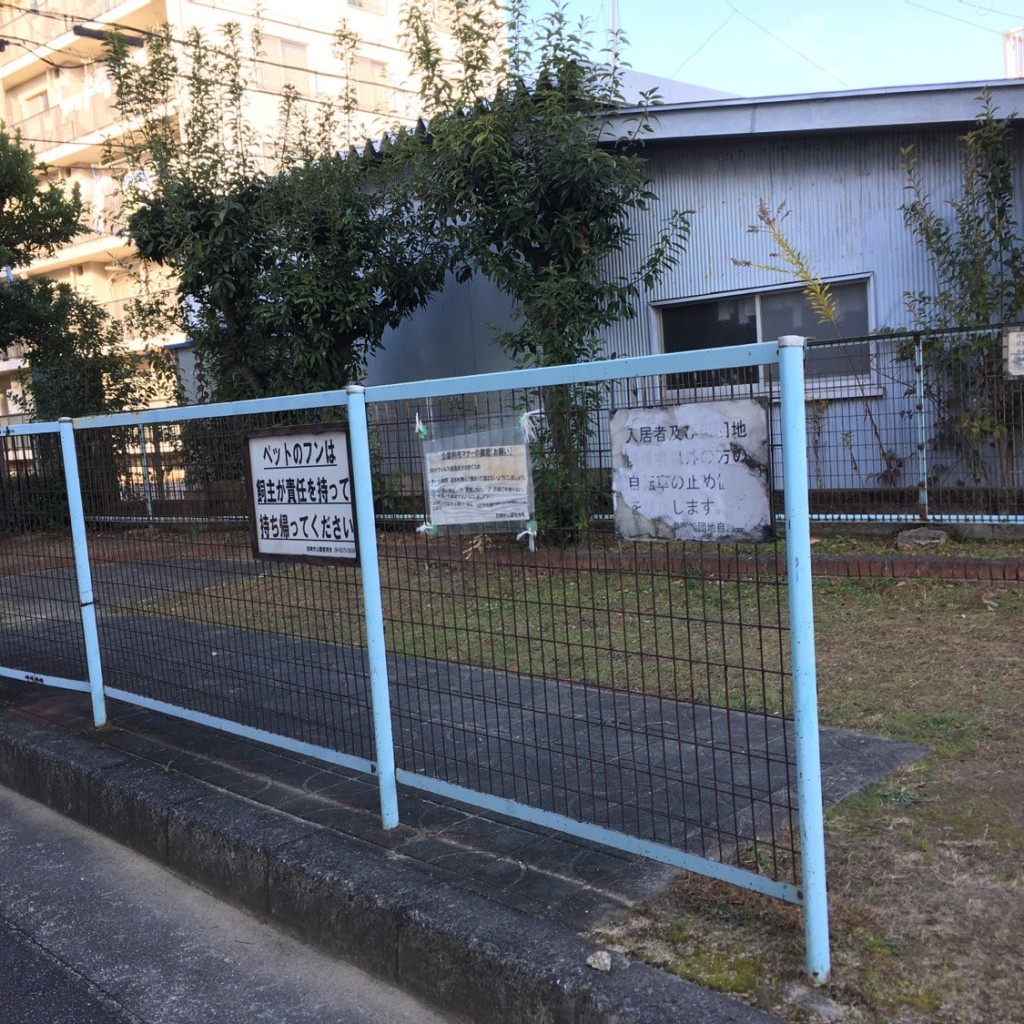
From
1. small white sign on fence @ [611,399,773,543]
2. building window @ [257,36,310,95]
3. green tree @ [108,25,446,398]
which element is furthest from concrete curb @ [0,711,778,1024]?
building window @ [257,36,310,95]

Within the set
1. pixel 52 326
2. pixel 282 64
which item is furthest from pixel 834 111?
pixel 282 64

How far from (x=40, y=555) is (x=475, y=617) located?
2.87 m

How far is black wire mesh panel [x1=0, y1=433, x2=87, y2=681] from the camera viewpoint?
5.69m

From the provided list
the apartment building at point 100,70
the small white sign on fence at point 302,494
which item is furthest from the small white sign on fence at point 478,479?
the apartment building at point 100,70

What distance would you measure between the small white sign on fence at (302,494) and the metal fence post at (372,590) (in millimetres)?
95

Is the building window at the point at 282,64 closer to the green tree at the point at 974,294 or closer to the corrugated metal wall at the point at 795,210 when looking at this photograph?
the corrugated metal wall at the point at 795,210

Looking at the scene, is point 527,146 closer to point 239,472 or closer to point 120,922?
point 239,472

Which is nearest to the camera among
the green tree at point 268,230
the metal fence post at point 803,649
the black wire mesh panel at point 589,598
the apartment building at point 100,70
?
the metal fence post at point 803,649

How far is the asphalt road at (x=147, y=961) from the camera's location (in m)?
3.21

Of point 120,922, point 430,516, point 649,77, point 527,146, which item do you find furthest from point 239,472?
point 649,77

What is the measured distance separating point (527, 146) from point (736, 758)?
282 inches

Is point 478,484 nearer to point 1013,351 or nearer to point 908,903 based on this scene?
point 908,903

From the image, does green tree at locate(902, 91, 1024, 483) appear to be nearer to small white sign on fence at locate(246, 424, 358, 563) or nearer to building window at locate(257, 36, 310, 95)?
small white sign on fence at locate(246, 424, 358, 563)

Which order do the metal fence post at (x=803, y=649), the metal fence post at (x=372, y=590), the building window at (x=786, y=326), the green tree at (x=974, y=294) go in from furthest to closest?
the building window at (x=786, y=326), the green tree at (x=974, y=294), the metal fence post at (x=372, y=590), the metal fence post at (x=803, y=649)
